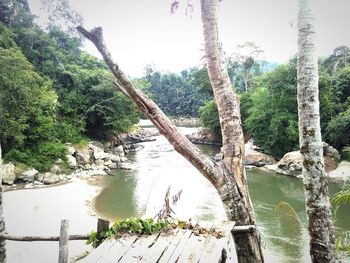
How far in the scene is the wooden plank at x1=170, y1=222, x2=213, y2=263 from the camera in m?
2.69

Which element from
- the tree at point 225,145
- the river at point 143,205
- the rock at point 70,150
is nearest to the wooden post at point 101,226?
the tree at point 225,145

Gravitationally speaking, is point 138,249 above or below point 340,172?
above

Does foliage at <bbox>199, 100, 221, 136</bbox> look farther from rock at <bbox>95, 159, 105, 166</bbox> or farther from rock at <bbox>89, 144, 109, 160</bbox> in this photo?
rock at <bbox>95, 159, 105, 166</bbox>

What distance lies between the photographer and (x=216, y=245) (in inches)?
116

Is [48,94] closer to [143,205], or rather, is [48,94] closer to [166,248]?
[143,205]

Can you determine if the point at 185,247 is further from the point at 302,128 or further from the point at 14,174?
the point at 14,174

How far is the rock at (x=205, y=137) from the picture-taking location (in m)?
30.4

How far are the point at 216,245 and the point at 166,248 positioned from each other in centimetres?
44

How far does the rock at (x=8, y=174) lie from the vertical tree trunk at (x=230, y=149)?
529 inches

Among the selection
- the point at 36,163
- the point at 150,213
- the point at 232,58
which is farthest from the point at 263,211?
the point at 232,58

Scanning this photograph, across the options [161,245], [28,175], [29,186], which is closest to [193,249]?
[161,245]

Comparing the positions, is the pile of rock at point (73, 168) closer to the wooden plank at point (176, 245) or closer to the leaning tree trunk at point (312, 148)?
the wooden plank at point (176, 245)

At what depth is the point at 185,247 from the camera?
2941 millimetres

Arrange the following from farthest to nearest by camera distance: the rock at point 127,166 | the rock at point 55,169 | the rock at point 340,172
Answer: the rock at point 127,166 → the rock at point 55,169 → the rock at point 340,172
